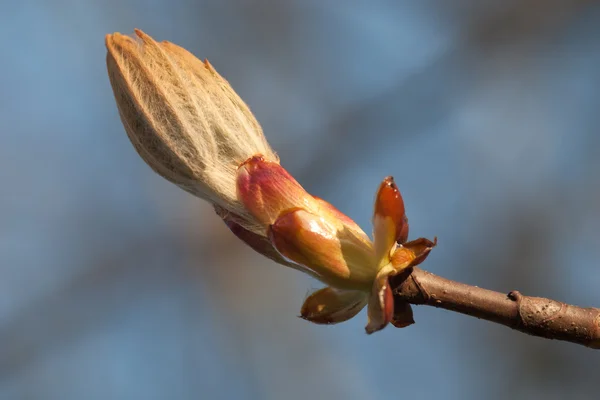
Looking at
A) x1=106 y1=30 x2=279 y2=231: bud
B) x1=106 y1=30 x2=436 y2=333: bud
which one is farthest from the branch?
x1=106 y1=30 x2=279 y2=231: bud

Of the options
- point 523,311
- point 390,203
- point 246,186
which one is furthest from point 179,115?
point 523,311

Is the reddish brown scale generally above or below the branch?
above

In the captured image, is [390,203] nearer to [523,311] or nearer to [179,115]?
[523,311]

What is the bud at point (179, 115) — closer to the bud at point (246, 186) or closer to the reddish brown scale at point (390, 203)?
the bud at point (246, 186)

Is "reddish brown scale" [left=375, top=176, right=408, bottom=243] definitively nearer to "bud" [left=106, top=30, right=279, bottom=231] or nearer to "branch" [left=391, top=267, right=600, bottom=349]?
"branch" [left=391, top=267, right=600, bottom=349]

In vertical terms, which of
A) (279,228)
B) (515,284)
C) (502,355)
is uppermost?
(515,284)

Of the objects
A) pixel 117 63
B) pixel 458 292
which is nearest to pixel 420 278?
pixel 458 292

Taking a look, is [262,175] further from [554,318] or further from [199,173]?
[554,318]
